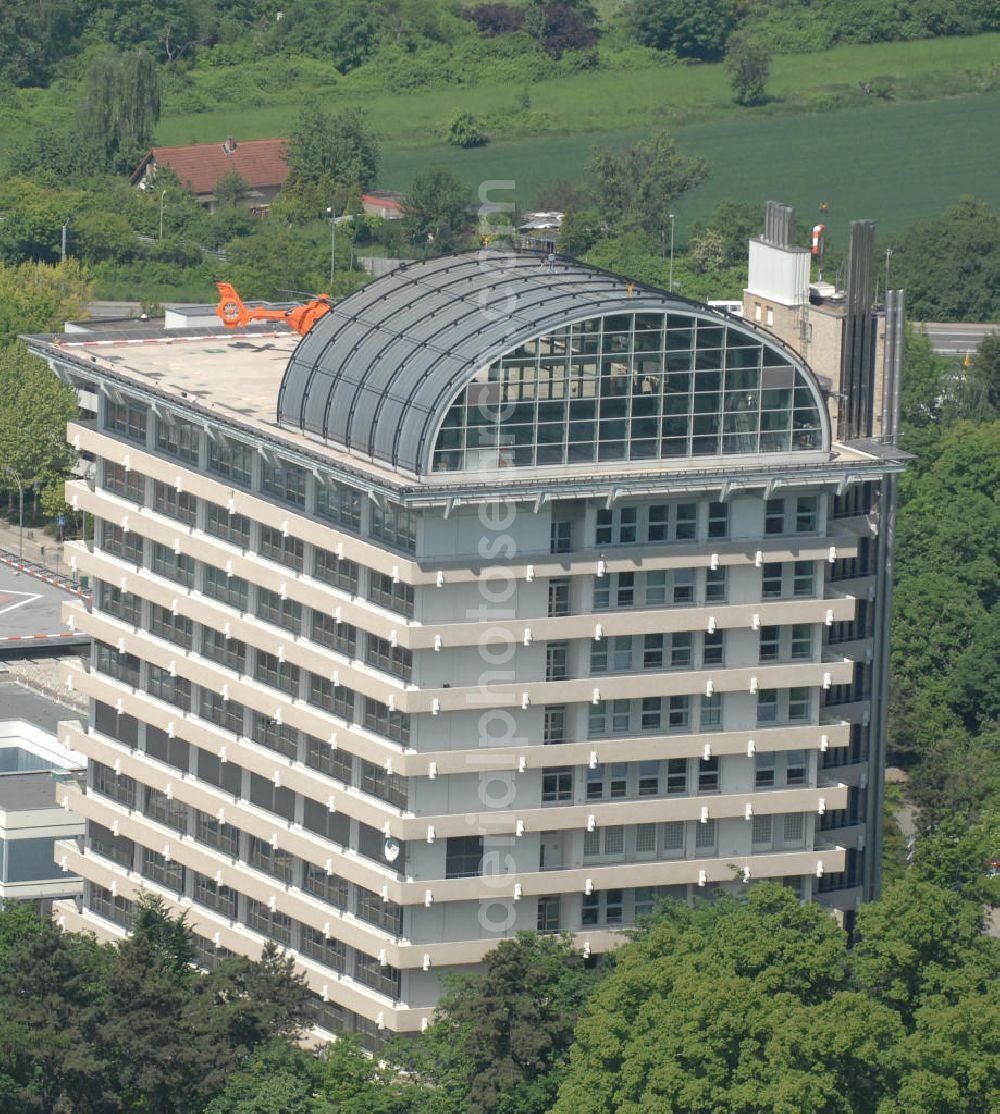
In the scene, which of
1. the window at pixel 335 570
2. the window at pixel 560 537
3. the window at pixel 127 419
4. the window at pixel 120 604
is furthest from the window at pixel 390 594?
the window at pixel 120 604

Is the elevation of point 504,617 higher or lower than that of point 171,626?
higher

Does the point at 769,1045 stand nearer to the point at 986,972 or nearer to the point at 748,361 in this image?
the point at 986,972

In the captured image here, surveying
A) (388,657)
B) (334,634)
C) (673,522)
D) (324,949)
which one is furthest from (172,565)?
(673,522)

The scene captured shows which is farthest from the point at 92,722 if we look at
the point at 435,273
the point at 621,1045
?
the point at 621,1045

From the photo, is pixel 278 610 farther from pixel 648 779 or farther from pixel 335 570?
pixel 648 779

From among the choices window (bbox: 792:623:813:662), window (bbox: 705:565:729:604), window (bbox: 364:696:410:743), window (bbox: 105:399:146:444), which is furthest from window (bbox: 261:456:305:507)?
window (bbox: 792:623:813:662)

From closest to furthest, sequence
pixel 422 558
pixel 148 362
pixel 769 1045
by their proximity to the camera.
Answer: pixel 769 1045 < pixel 422 558 < pixel 148 362
